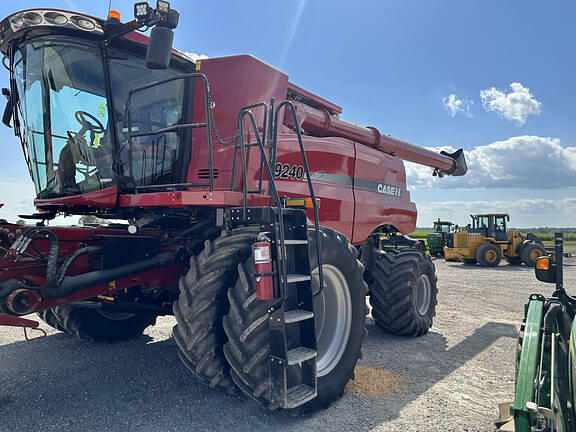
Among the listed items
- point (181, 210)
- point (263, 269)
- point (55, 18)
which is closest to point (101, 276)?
point (181, 210)

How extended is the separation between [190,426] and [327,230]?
6.13 feet

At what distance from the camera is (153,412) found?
129 inches

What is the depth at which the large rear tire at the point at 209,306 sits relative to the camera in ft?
9.98

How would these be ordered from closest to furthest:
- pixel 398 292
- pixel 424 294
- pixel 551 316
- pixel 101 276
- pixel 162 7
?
pixel 551 316, pixel 162 7, pixel 101 276, pixel 398 292, pixel 424 294

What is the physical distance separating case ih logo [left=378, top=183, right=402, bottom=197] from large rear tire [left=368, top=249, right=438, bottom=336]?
0.88m

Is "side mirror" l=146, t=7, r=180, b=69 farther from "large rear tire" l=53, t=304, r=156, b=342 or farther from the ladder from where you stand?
"large rear tire" l=53, t=304, r=156, b=342

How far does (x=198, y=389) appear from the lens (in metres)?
3.73

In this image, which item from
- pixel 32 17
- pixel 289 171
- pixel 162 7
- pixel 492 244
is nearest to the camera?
pixel 162 7

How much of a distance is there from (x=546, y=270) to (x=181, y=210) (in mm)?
3045

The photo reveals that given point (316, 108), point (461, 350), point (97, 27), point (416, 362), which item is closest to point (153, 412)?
point (416, 362)

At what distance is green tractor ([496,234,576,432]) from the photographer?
2062 mm

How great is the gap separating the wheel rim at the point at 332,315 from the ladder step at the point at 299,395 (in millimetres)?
639

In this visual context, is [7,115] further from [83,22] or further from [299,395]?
[299,395]

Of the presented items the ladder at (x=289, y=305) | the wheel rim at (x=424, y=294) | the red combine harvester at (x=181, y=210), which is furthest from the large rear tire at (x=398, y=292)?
the ladder at (x=289, y=305)
